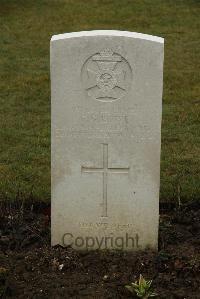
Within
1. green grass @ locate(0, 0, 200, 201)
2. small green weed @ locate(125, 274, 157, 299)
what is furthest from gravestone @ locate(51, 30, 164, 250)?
green grass @ locate(0, 0, 200, 201)

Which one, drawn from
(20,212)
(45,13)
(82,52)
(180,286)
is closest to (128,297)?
(180,286)

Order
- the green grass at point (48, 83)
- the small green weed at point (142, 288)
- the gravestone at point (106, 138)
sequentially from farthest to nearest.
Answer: the green grass at point (48, 83) < the gravestone at point (106, 138) < the small green weed at point (142, 288)

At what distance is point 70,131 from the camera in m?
4.74

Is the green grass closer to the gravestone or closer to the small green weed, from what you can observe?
the gravestone

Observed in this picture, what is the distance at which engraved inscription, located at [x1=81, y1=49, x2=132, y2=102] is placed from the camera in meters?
4.63

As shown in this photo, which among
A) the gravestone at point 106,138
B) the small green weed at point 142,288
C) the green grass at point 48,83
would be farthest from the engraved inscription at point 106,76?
the green grass at point 48,83

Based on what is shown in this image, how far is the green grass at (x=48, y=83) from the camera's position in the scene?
6.49m

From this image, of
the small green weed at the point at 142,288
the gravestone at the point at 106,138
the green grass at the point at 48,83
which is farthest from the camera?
the green grass at the point at 48,83

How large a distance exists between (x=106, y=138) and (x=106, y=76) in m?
0.43

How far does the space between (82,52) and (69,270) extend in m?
1.49

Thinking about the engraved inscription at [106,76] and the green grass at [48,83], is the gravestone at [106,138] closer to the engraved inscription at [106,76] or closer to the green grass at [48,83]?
the engraved inscription at [106,76]

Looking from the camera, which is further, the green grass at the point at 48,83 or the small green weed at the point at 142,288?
the green grass at the point at 48,83

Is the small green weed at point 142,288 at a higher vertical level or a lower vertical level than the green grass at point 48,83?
lower

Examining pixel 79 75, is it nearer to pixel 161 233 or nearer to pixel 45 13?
pixel 161 233
